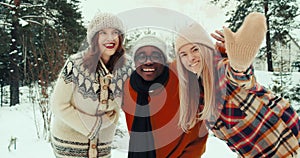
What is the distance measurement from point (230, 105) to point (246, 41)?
31 centimetres

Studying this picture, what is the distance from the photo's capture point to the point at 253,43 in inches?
39.0

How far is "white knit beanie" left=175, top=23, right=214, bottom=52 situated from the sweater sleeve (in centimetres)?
57

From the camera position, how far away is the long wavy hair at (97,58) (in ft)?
4.84

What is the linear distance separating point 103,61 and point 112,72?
0.07m

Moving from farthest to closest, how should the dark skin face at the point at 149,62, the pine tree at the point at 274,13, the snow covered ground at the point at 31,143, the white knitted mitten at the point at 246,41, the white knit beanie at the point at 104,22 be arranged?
the pine tree at the point at 274,13 < the snow covered ground at the point at 31,143 < the white knit beanie at the point at 104,22 < the dark skin face at the point at 149,62 < the white knitted mitten at the point at 246,41

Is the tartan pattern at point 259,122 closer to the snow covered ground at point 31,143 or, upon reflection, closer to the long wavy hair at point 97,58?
the long wavy hair at point 97,58

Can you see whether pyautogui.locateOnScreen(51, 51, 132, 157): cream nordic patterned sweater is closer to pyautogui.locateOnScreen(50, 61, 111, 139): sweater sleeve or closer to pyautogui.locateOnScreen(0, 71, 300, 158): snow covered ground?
pyautogui.locateOnScreen(50, 61, 111, 139): sweater sleeve

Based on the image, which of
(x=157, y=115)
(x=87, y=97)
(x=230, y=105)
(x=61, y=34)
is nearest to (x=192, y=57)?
(x=230, y=105)

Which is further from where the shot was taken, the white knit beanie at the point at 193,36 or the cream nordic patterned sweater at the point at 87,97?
the cream nordic patterned sweater at the point at 87,97

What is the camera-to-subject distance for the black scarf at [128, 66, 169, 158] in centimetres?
138

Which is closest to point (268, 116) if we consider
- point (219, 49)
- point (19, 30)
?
point (219, 49)

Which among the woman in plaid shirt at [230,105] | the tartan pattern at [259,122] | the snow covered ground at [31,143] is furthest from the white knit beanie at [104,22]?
the snow covered ground at [31,143]

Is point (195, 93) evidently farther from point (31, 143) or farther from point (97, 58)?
point (31, 143)

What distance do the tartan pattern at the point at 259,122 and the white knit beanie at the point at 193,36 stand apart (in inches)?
6.6
